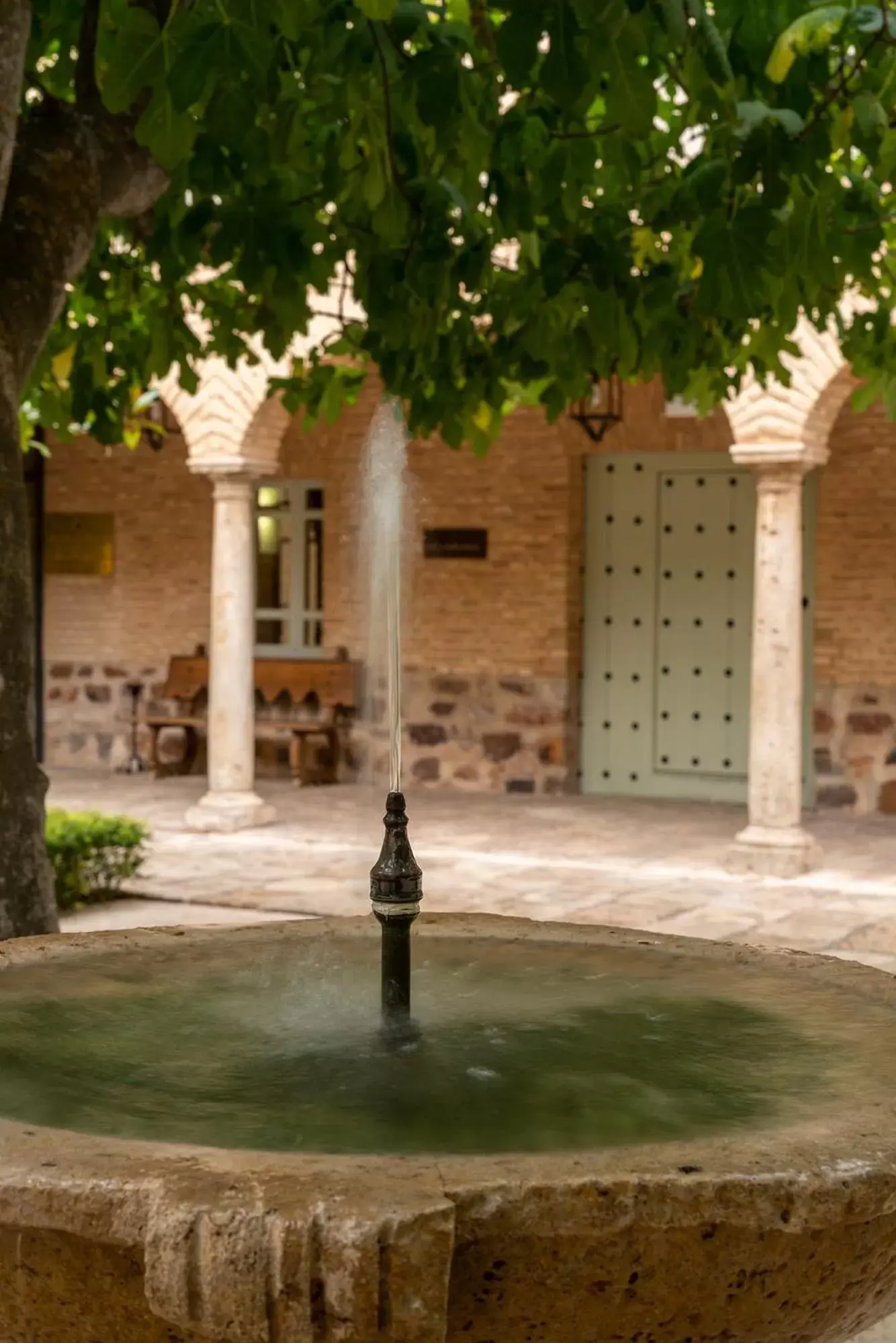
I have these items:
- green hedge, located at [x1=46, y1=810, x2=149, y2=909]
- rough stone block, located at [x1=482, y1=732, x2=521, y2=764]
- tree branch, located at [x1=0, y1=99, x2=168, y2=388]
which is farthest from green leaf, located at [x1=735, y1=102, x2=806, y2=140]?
rough stone block, located at [x1=482, y1=732, x2=521, y2=764]

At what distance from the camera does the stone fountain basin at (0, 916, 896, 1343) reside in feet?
5.79

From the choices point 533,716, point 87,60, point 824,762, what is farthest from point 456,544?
point 87,60

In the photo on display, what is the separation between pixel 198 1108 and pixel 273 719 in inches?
489

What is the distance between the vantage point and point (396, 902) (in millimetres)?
2736

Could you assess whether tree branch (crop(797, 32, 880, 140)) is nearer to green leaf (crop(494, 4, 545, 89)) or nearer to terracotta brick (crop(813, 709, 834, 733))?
green leaf (crop(494, 4, 545, 89))

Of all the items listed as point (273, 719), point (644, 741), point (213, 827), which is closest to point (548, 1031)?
point (213, 827)

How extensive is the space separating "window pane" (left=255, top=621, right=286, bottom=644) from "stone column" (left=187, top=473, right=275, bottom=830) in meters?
3.06

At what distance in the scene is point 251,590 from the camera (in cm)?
1205

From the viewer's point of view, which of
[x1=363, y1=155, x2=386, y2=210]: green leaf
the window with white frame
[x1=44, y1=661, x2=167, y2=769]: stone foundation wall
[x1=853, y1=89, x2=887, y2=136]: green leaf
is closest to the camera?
[x1=853, y1=89, x2=887, y2=136]: green leaf

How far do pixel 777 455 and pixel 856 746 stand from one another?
10.2 feet

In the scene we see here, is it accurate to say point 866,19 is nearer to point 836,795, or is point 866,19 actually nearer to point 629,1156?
point 629,1156

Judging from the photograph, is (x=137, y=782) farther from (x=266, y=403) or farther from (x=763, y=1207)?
(x=763, y=1207)

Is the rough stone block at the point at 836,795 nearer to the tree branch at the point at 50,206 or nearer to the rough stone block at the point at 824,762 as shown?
the rough stone block at the point at 824,762

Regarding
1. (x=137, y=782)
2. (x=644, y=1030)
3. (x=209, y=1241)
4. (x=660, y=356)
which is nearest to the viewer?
(x=209, y=1241)
